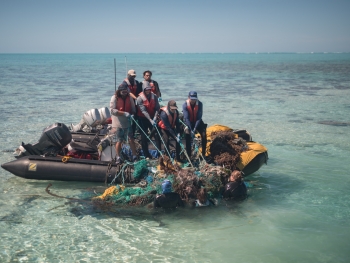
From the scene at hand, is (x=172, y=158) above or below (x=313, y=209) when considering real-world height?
above

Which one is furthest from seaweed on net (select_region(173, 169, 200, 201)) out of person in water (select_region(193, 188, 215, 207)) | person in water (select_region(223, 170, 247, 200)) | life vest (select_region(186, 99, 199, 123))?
life vest (select_region(186, 99, 199, 123))

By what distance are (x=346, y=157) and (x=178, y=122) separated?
5.64 m

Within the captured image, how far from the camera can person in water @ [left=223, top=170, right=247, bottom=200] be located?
26.6 feet

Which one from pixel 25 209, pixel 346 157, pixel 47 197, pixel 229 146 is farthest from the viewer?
pixel 346 157

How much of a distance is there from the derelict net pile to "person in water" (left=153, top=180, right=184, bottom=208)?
0.13 meters

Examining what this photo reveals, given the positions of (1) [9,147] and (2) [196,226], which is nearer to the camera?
(2) [196,226]

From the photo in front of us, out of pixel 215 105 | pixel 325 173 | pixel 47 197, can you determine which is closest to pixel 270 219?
pixel 325 173

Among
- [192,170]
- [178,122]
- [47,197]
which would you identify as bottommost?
[47,197]

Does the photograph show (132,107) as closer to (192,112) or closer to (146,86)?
(146,86)

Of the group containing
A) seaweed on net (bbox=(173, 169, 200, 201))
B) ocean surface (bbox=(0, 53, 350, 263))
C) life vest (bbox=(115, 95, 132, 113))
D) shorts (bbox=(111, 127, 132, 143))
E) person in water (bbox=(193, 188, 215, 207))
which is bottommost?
ocean surface (bbox=(0, 53, 350, 263))

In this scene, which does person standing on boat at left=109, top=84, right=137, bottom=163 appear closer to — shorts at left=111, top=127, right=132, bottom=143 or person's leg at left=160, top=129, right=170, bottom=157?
shorts at left=111, top=127, right=132, bottom=143

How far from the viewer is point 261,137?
13969mm

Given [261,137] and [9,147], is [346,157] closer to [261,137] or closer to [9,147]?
[261,137]

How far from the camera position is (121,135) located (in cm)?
912
